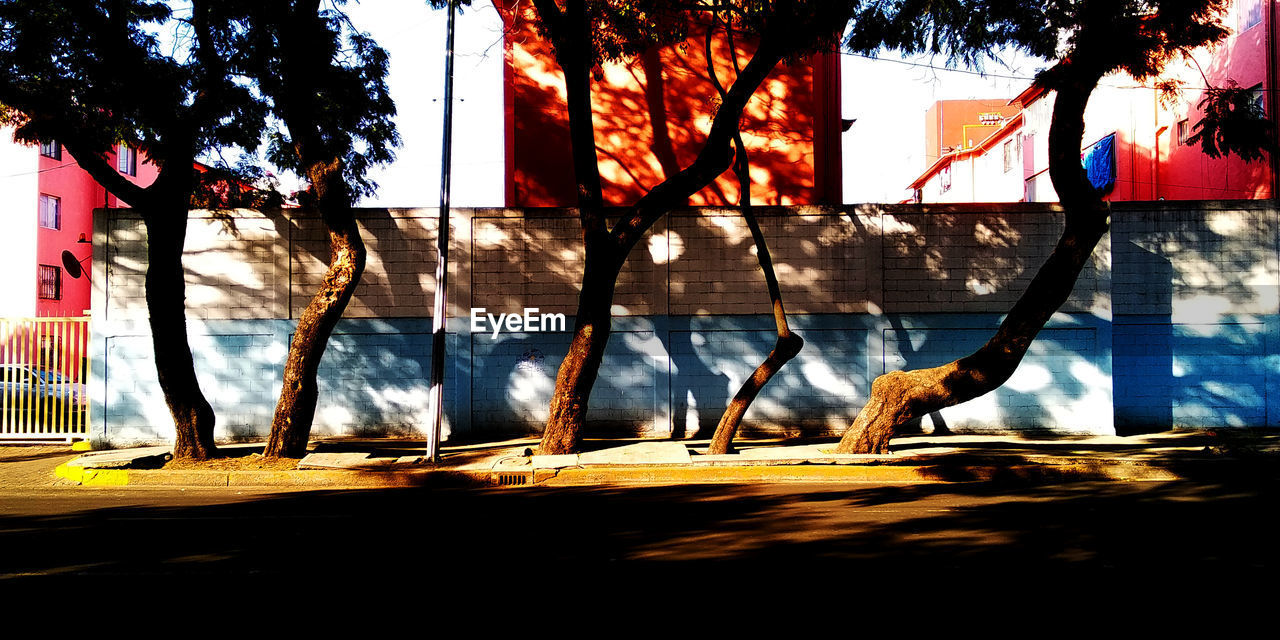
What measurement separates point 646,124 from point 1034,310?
7763 millimetres

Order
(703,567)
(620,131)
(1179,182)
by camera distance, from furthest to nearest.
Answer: (1179,182) < (620,131) < (703,567)

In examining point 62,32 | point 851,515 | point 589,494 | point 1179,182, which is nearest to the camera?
point 851,515

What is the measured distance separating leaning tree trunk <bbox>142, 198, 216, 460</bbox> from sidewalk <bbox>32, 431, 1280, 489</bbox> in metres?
0.66

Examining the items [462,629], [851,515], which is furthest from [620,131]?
[462,629]

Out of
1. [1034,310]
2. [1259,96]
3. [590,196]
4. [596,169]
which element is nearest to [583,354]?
[590,196]

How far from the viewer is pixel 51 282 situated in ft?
99.3

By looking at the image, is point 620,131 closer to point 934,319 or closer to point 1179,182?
point 934,319

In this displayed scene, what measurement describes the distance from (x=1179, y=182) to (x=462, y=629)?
22.5m

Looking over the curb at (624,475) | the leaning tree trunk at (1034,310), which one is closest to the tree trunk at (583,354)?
the curb at (624,475)

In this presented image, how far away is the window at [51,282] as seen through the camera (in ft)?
97.8

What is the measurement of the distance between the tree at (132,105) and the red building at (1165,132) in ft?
37.3

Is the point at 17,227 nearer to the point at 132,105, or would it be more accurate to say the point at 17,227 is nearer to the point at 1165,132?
the point at 132,105

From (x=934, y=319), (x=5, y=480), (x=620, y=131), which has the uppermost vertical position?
(x=620, y=131)

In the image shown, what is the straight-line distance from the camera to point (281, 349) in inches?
556
